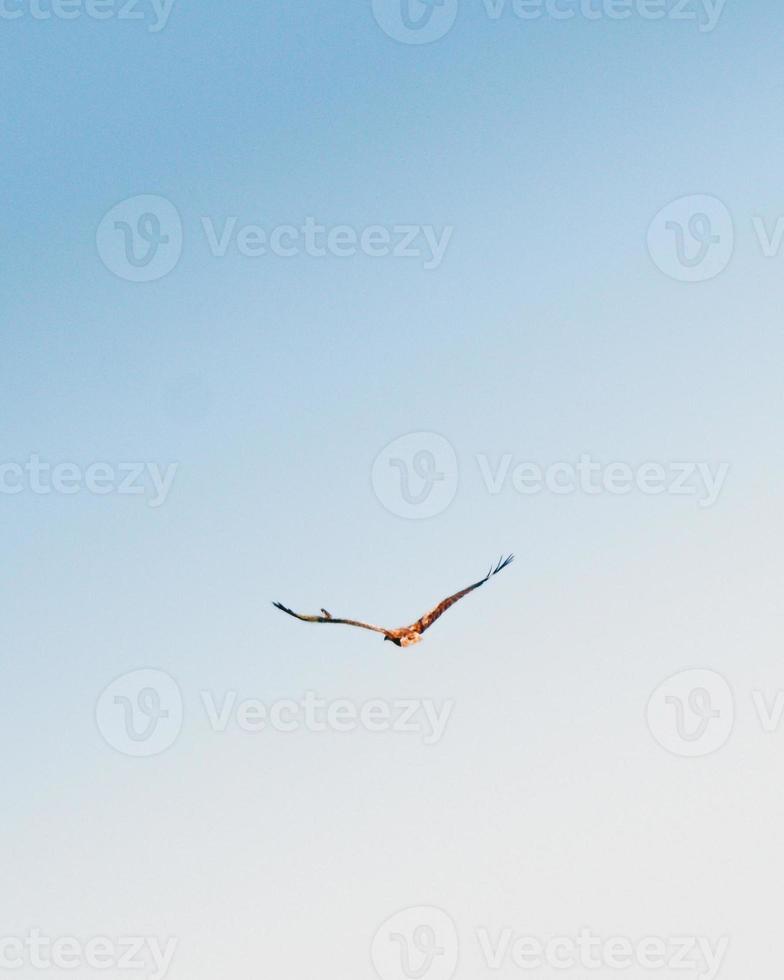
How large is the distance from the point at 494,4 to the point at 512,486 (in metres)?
11.2

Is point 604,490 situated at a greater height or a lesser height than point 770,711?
greater

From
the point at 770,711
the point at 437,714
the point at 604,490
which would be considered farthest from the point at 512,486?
the point at 770,711

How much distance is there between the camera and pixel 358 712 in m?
43.5

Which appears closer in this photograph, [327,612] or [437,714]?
[327,612]

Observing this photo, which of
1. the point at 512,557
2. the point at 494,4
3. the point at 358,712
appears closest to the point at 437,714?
the point at 358,712

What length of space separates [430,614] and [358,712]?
4060 millimetres

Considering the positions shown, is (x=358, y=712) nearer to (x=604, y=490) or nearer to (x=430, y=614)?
(x=430, y=614)

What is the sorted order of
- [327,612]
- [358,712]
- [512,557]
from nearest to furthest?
[327,612] → [512,557] → [358,712]

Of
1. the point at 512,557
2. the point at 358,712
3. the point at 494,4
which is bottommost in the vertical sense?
the point at 358,712

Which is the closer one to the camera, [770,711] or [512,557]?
[512,557]

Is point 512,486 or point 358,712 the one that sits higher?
point 512,486

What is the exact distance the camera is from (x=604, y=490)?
139 feet

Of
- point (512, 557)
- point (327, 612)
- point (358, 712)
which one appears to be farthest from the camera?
point (358, 712)

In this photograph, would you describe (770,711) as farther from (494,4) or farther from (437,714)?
(494,4)
